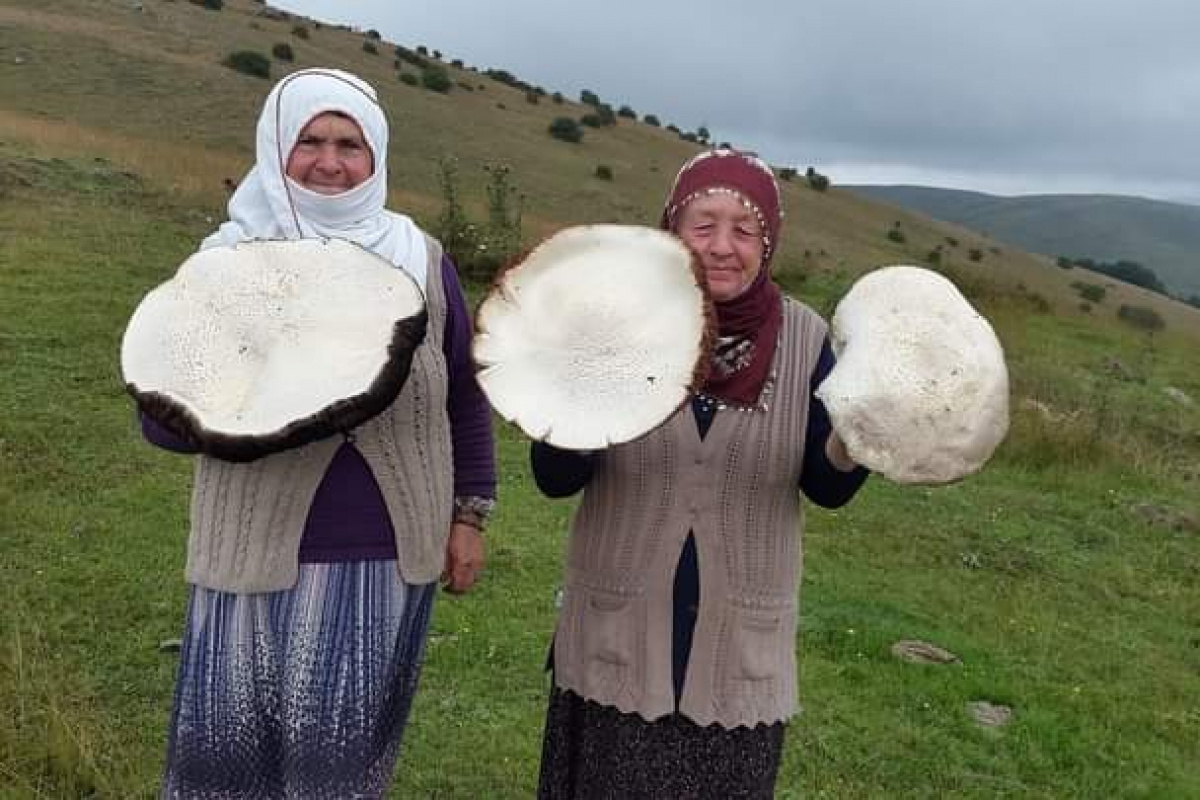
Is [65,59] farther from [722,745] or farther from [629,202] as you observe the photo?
[722,745]

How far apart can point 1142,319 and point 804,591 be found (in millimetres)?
16905

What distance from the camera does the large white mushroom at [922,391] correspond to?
1.49m

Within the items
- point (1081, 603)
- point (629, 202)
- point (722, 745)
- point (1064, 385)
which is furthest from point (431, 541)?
point (629, 202)

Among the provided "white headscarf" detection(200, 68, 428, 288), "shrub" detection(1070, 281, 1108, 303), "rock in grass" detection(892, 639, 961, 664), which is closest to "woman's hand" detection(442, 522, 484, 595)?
"white headscarf" detection(200, 68, 428, 288)

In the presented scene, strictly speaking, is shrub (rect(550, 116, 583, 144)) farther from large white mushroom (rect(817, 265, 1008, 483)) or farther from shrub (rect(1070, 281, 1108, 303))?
large white mushroom (rect(817, 265, 1008, 483))

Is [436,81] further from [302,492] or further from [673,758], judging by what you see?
[673,758]

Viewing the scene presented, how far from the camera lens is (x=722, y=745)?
1867 mm

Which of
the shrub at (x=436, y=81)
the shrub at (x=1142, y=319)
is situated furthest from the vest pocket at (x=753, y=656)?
the shrub at (x=436, y=81)

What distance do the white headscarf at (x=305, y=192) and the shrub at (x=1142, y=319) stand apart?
17494 millimetres

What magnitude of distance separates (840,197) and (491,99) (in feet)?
33.8

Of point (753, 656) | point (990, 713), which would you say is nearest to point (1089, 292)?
point (990, 713)

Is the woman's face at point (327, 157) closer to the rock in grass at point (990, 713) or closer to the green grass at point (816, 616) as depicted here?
the green grass at point (816, 616)

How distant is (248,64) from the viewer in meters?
21.4

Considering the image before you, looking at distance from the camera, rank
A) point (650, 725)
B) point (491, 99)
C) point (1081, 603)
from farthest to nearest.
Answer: point (491, 99) < point (1081, 603) < point (650, 725)
